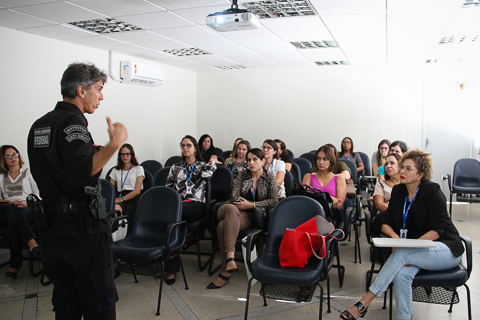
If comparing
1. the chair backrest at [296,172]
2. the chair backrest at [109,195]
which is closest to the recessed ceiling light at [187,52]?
the chair backrest at [296,172]

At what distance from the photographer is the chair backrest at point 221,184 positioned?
179 inches

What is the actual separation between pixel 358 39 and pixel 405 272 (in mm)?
3900

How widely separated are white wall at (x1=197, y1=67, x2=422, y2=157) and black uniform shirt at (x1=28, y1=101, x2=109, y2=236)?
22.8 ft

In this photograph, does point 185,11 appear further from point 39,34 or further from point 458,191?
point 458,191

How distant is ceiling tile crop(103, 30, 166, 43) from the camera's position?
5.27 m

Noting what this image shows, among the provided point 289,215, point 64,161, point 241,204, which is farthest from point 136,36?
point 64,161

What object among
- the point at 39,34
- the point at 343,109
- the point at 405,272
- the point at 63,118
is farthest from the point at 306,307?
the point at 343,109

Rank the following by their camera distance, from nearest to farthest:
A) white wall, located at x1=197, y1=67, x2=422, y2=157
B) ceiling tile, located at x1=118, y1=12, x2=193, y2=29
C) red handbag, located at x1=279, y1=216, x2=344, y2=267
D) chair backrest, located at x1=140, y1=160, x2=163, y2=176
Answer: red handbag, located at x1=279, y1=216, x2=344, y2=267 < ceiling tile, located at x1=118, y1=12, x2=193, y2=29 < chair backrest, located at x1=140, y1=160, x2=163, y2=176 < white wall, located at x1=197, y1=67, x2=422, y2=157

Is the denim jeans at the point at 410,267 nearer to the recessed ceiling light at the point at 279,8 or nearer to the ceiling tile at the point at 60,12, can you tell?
the recessed ceiling light at the point at 279,8

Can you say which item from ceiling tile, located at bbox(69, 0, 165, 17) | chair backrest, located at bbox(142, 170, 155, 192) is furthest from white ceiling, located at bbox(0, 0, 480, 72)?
chair backrest, located at bbox(142, 170, 155, 192)

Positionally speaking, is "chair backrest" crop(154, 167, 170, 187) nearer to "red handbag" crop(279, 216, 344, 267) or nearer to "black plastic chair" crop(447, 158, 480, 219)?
"red handbag" crop(279, 216, 344, 267)

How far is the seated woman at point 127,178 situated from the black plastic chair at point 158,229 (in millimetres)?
1106

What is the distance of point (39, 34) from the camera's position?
527 cm

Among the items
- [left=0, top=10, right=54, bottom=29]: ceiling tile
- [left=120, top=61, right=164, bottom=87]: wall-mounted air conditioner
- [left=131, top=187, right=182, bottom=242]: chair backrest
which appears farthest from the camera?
[left=120, top=61, right=164, bottom=87]: wall-mounted air conditioner
